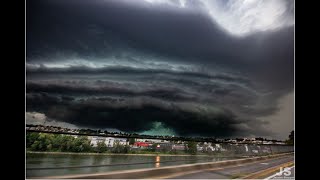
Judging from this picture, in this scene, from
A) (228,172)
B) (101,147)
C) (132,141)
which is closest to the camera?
(228,172)

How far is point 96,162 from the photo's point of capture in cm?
456

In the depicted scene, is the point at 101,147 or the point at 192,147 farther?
the point at 192,147

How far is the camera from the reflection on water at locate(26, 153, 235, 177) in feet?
13.0

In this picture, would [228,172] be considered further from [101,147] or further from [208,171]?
[101,147]

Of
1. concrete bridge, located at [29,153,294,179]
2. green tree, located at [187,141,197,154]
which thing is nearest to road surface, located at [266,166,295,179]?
concrete bridge, located at [29,153,294,179]

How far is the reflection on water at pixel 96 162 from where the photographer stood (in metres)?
3.98

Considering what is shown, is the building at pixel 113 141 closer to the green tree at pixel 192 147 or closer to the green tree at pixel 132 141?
the green tree at pixel 132 141

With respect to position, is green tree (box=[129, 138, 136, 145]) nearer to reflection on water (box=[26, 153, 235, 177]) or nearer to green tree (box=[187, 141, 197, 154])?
reflection on water (box=[26, 153, 235, 177])

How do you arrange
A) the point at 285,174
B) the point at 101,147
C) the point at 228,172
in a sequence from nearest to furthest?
the point at 285,174
the point at 228,172
the point at 101,147

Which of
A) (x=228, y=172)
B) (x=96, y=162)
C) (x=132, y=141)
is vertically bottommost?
(x=228, y=172)

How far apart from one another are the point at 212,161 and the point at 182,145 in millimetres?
569

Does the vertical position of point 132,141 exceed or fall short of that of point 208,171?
it exceeds it

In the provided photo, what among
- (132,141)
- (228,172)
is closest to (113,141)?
(132,141)
